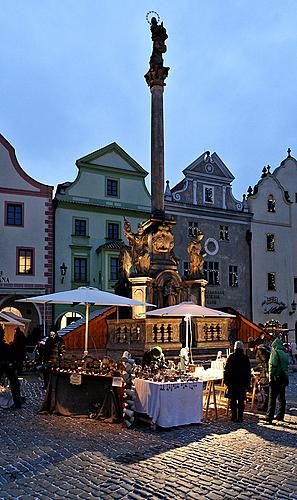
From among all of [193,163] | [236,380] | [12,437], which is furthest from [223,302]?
[12,437]

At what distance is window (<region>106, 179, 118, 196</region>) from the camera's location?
3241 centimetres

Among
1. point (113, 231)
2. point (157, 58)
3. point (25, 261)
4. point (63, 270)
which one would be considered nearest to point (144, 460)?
point (157, 58)

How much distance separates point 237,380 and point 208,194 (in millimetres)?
26361

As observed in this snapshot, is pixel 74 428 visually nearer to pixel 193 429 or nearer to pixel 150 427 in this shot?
pixel 150 427

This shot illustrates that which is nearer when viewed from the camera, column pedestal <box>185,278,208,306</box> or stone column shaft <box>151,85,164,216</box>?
column pedestal <box>185,278,208,306</box>

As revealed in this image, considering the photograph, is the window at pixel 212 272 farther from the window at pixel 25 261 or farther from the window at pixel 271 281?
the window at pixel 25 261

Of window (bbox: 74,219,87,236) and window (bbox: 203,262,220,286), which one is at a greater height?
window (bbox: 74,219,87,236)

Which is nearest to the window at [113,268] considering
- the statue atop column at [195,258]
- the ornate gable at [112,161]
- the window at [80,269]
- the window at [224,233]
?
the window at [80,269]

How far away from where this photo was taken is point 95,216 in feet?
104

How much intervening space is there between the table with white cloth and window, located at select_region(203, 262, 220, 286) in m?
24.9

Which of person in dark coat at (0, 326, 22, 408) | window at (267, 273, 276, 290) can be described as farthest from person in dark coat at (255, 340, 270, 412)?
window at (267, 273, 276, 290)

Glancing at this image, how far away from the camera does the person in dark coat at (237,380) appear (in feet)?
33.2

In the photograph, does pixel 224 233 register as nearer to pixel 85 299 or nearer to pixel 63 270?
pixel 63 270

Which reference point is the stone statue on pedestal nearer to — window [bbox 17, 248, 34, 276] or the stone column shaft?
the stone column shaft
